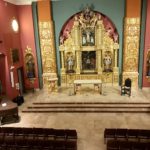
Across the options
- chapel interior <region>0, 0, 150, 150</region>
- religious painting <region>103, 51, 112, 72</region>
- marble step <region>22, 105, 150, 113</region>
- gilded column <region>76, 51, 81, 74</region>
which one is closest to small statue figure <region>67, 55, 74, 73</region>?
chapel interior <region>0, 0, 150, 150</region>

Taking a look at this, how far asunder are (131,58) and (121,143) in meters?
7.36

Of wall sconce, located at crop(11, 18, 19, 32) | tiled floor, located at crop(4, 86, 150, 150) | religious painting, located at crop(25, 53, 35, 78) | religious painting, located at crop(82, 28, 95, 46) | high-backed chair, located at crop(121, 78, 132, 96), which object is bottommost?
tiled floor, located at crop(4, 86, 150, 150)

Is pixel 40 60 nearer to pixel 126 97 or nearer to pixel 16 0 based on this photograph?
pixel 16 0

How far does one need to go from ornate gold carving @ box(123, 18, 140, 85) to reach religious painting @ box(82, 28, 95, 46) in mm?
2209

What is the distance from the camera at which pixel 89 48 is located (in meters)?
13.0

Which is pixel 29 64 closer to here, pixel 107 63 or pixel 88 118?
pixel 107 63

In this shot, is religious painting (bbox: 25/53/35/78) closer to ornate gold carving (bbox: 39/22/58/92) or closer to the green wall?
ornate gold carving (bbox: 39/22/58/92)

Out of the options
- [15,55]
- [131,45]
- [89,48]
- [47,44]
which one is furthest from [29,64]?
[131,45]

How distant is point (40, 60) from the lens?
43.4 feet

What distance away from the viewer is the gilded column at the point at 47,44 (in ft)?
40.1

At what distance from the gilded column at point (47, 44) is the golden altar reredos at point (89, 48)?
2.36 ft

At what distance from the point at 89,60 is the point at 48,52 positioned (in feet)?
9.65

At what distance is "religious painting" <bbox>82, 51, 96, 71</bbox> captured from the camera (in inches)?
521

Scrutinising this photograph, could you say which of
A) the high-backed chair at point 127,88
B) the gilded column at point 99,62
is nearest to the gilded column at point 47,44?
the gilded column at point 99,62
